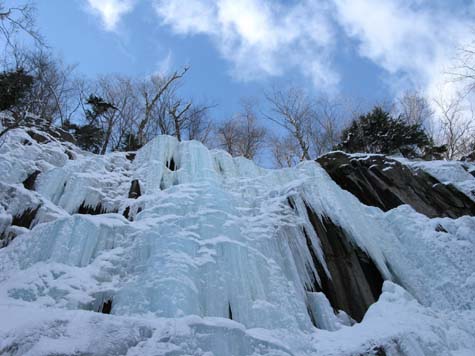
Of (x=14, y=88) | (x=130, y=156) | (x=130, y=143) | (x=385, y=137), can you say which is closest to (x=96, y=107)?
(x=130, y=143)

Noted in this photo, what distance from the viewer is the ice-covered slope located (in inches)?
134

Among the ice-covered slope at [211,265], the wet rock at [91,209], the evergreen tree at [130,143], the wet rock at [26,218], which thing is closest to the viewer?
the ice-covered slope at [211,265]

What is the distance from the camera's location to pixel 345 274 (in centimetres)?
571

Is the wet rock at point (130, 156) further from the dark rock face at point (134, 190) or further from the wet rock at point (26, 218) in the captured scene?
the wet rock at point (26, 218)

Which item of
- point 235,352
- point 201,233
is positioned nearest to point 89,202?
point 201,233

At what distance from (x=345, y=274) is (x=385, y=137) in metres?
8.08

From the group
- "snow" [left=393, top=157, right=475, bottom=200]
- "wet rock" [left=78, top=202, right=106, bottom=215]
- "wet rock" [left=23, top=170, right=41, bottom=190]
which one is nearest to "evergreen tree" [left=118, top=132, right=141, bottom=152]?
"wet rock" [left=23, top=170, right=41, bottom=190]

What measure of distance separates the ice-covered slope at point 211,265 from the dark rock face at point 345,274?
22 millimetres

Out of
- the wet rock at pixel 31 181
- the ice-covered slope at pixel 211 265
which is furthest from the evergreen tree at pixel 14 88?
the wet rock at pixel 31 181

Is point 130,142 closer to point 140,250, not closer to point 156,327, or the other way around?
point 140,250

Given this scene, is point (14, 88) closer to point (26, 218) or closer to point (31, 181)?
point (31, 181)

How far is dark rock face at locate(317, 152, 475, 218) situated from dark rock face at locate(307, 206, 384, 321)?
84.6 inches

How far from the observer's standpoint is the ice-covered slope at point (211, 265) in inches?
134

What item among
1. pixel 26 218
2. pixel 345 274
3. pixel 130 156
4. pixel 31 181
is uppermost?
pixel 130 156
